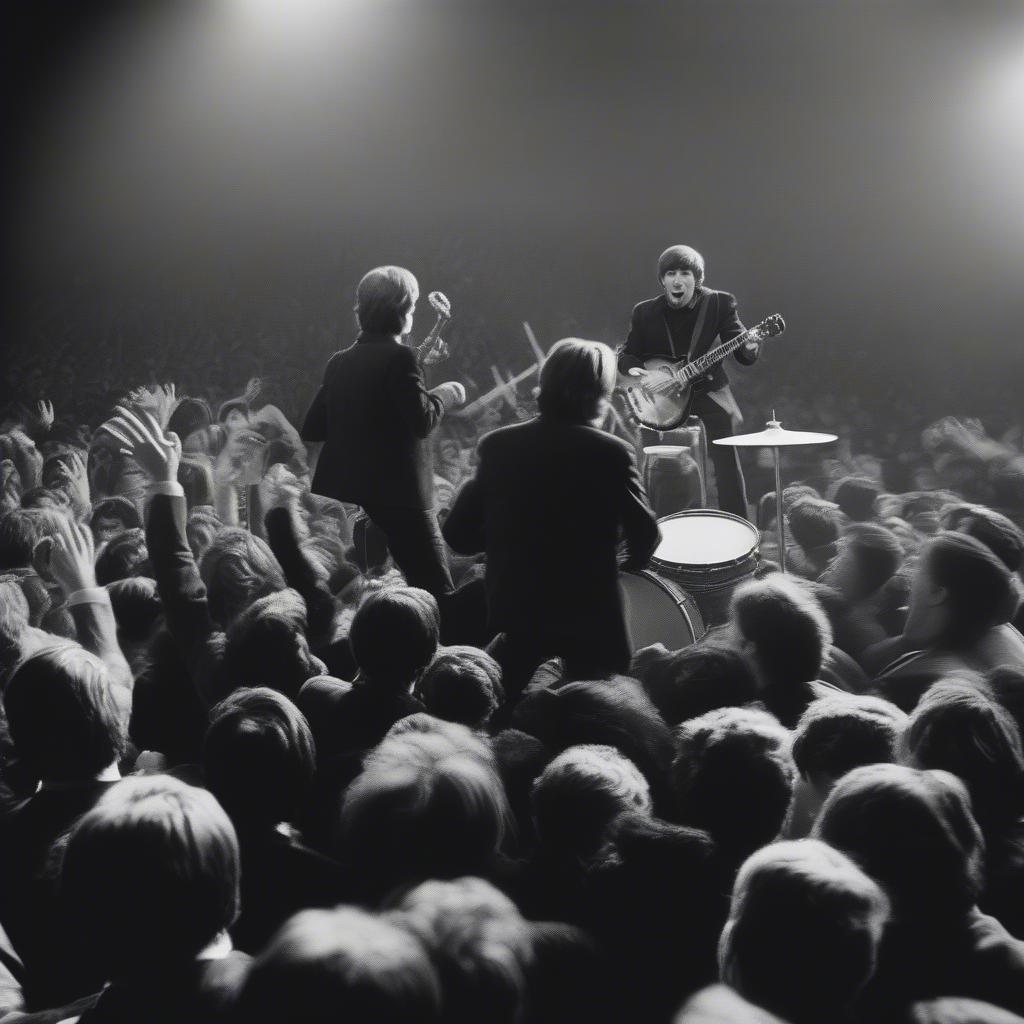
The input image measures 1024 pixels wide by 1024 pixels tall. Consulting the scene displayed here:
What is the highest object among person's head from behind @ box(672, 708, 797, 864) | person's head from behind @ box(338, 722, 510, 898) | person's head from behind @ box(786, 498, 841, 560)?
person's head from behind @ box(338, 722, 510, 898)

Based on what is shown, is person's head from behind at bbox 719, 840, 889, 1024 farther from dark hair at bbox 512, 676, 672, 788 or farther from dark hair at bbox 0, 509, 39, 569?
dark hair at bbox 0, 509, 39, 569

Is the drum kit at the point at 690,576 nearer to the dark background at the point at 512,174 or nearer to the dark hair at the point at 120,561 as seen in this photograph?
the dark hair at the point at 120,561

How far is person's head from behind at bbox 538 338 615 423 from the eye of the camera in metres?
2.82

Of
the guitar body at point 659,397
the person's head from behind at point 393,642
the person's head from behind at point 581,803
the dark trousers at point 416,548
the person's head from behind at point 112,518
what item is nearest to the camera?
the person's head from behind at point 581,803

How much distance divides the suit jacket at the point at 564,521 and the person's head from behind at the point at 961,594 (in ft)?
2.35

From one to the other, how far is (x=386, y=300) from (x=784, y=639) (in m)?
1.72

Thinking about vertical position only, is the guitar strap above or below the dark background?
below

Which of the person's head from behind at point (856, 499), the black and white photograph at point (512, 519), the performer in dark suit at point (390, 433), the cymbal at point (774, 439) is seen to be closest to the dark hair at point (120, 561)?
the black and white photograph at point (512, 519)

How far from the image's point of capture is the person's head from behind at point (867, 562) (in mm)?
3432

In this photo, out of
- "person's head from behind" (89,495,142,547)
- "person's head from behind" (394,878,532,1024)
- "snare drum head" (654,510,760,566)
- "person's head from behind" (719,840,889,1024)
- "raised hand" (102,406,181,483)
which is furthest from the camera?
"person's head from behind" (89,495,142,547)

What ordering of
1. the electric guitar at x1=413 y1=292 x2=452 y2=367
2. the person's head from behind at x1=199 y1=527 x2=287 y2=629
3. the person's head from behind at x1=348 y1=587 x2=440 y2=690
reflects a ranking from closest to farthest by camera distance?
the person's head from behind at x1=348 y1=587 x2=440 y2=690 → the person's head from behind at x1=199 y1=527 x2=287 y2=629 → the electric guitar at x1=413 y1=292 x2=452 y2=367

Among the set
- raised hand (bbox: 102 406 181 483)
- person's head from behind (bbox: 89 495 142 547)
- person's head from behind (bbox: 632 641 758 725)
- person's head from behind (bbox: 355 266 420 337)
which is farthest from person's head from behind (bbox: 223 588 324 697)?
person's head from behind (bbox: 89 495 142 547)

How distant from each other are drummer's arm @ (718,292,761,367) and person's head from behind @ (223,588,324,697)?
9.51ft

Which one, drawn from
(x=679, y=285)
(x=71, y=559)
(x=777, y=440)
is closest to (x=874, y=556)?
(x=777, y=440)
